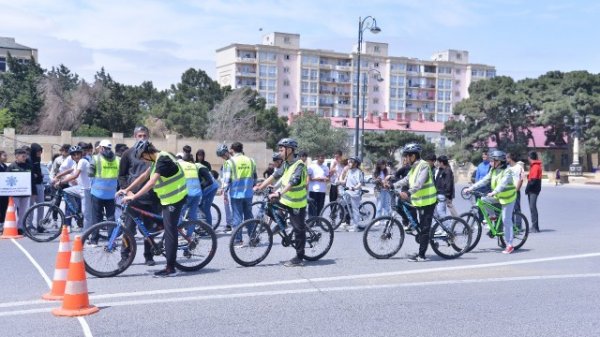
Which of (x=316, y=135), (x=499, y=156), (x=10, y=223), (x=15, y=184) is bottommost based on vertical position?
(x=10, y=223)

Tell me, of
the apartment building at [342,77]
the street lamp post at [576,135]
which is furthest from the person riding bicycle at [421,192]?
the apartment building at [342,77]

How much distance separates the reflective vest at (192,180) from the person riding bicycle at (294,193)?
301 cm

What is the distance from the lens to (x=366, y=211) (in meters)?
15.9

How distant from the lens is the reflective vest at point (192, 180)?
484 inches

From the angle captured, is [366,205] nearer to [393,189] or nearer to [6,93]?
[393,189]

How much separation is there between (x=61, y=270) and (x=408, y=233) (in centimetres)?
549

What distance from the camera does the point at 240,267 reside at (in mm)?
9688

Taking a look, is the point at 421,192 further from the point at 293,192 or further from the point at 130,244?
the point at 130,244

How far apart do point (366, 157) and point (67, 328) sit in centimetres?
6521

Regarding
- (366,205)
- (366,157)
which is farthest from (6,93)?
(366,205)

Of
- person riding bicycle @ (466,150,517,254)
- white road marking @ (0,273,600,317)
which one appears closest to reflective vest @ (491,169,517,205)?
person riding bicycle @ (466,150,517,254)

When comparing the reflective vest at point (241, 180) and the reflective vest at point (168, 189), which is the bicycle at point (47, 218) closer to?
the reflective vest at point (241, 180)

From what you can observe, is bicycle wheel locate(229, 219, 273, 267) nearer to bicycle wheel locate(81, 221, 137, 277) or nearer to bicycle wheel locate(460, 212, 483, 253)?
bicycle wheel locate(81, 221, 137, 277)

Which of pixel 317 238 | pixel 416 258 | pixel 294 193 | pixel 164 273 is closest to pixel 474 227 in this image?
pixel 416 258
